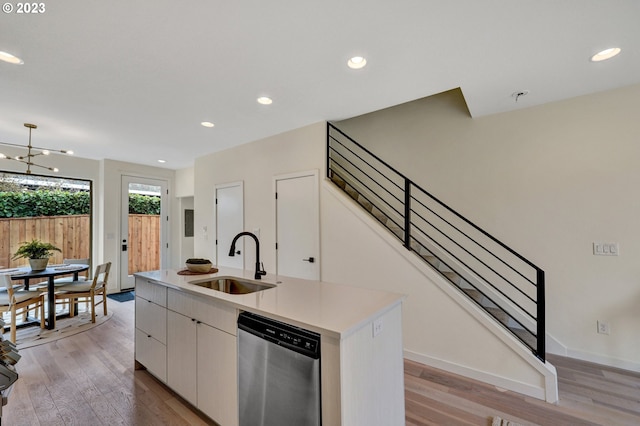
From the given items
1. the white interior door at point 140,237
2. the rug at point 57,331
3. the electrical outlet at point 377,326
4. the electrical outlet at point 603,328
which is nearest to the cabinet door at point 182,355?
the electrical outlet at point 377,326

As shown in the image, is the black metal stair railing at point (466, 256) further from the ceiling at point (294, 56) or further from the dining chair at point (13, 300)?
the dining chair at point (13, 300)

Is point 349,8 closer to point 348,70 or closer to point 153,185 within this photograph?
point 348,70

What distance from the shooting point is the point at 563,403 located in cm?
211

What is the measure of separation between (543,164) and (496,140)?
532 mm

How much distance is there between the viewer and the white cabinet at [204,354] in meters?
1.71

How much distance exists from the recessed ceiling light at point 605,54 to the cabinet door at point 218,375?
3.35 metres

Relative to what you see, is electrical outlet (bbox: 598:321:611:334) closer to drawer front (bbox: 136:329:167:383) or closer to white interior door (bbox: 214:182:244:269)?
drawer front (bbox: 136:329:167:383)

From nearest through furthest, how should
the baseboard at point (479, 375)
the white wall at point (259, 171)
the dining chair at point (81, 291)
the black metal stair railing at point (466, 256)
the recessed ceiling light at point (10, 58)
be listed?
the recessed ceiling light at point (10, 58) → the baseboard at point (479, 375) → the black metal stair railing at point (466, 256) → the white wall at point (259, 171) → the dining chair at point (81, 291)

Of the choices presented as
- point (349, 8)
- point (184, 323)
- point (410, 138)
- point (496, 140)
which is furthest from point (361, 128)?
point (184, 323)

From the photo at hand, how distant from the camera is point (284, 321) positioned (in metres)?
1.40

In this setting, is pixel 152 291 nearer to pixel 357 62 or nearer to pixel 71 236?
pixel 357 62

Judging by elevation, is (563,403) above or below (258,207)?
below

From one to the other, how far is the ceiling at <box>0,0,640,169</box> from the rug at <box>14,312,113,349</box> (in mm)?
2682

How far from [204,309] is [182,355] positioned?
0.51 m
